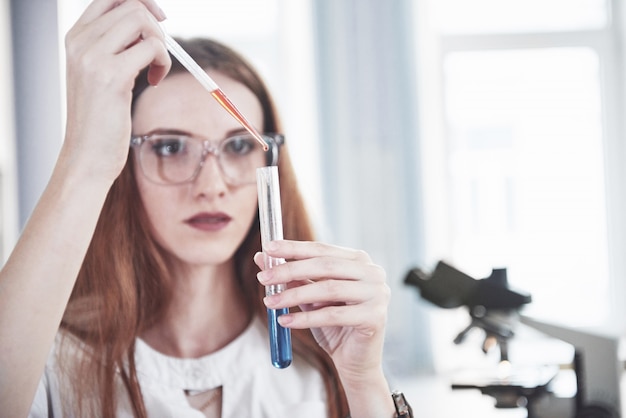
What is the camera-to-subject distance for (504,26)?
10.7 ft

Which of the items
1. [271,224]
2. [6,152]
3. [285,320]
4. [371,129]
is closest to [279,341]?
[285,320]

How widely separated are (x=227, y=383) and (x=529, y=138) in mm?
2574

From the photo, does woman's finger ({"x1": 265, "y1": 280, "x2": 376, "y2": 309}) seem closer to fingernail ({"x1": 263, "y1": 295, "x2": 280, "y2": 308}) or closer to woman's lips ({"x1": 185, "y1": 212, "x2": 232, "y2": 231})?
fingernail ({"x1": 263, "y1": 295, "x2": 280, "y2": 308})

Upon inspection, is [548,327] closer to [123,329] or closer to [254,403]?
[254,403]

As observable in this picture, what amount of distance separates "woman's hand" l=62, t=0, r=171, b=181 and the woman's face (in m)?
0.26

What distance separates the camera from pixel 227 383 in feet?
3.42

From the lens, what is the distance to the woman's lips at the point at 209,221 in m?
1.00

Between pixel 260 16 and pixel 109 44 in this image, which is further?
pixel 260 16

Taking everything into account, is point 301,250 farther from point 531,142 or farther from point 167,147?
point 531,142

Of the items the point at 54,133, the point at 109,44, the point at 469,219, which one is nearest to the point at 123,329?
the point at 109,44

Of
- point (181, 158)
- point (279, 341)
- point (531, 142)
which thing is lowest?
point (279, 341)

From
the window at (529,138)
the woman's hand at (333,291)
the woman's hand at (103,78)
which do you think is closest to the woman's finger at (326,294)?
the woman's hand at (333,291)

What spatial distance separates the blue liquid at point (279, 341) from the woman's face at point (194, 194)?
28 cm

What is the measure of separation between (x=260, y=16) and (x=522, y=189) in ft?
5.12
